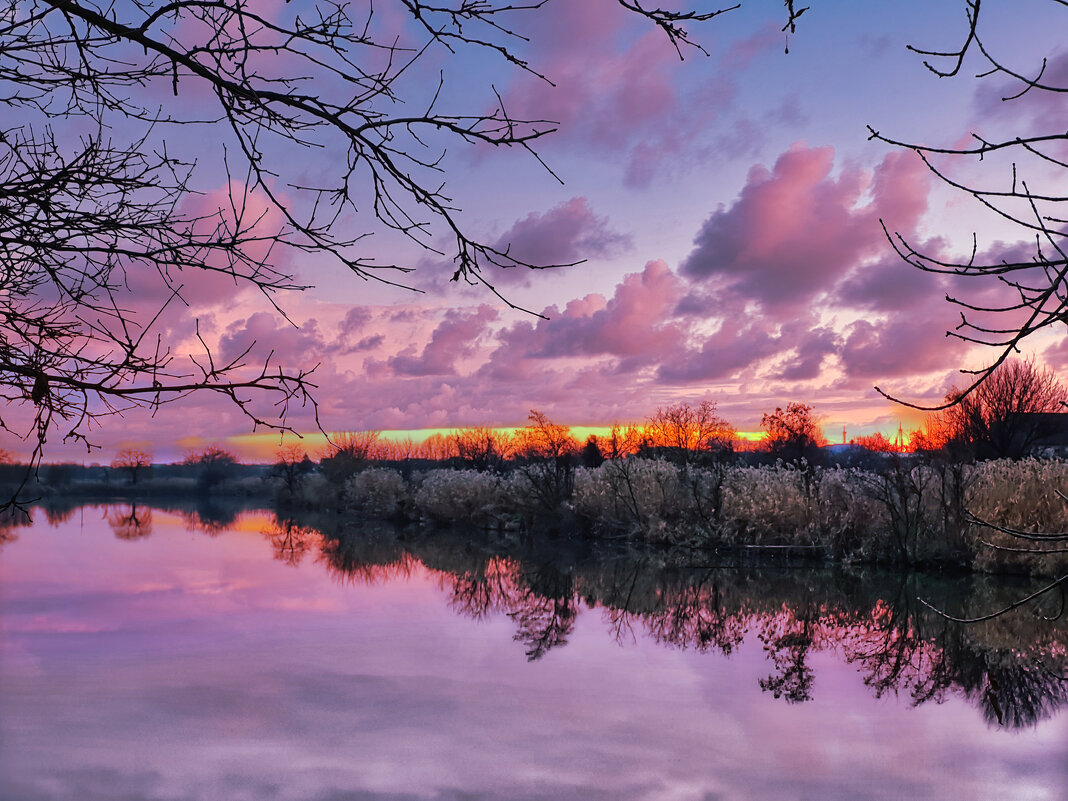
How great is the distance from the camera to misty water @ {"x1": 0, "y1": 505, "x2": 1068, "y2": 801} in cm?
506

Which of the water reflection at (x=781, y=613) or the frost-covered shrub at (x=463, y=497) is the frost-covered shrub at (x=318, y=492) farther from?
the water reflection at (x=781, y=613)

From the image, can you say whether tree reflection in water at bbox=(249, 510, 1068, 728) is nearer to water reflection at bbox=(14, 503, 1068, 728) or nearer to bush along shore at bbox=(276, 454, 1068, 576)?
water reflection at bbox=(14, 503, 1068, 728)

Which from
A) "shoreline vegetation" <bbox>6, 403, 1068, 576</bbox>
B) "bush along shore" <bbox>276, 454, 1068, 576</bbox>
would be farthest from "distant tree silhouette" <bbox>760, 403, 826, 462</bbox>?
"bush along shore" <bbox>276, 454, 1068, 576</bbox>

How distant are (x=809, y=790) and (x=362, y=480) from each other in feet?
92.5

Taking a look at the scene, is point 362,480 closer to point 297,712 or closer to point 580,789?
point 297,712

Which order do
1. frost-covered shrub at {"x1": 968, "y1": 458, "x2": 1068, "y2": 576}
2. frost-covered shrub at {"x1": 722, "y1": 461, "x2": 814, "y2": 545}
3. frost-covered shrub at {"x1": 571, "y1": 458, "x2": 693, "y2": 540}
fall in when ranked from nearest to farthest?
frost-covered shrub at {"x1": 968, "y1": 458, "x2": 1068, "y2": 576} → frost-covered shrub at {"x1": 722, "y1": 461, "x2": 814, "y2": 545} → frost-covered shrub at {"x1": 571, "y1": 458, "x2": 693, "y2": 540}

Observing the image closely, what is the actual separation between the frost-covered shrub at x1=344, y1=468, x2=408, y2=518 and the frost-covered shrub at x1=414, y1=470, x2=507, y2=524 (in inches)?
88.5

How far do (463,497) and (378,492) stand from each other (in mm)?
7140

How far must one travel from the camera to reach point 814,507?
15.2 meters

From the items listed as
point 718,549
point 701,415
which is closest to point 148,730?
point 718,549

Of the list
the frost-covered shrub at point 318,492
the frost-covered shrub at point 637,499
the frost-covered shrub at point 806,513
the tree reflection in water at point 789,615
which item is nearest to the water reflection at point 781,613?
the tree reflection in water at point 789,615

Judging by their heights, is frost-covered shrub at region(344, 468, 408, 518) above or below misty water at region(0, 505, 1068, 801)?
above

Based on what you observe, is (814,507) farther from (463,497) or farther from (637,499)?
(463,497)

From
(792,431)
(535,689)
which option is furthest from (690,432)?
(535,689)
